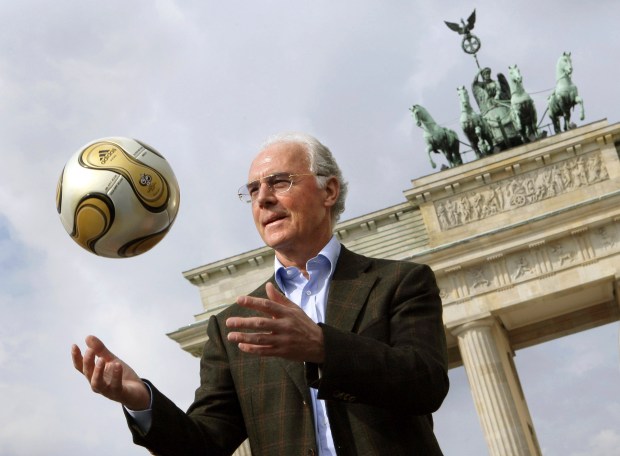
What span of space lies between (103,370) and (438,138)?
3234 centimetres

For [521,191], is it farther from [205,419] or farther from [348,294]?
[205,419]

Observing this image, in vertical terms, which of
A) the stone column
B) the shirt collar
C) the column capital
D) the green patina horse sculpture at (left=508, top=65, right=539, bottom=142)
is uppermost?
the green patina horse sculpture at (left=508, top=65, right=539, bottom=142)

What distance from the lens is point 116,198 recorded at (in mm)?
5148

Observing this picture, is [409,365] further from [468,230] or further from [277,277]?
[468,230]

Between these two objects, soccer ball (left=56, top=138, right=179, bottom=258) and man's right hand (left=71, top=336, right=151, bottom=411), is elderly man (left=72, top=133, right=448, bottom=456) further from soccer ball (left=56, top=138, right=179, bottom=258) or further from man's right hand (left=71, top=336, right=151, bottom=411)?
soccer ball (left=56, top=138, right=179, bottom=258)

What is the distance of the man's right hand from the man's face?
2.86 ft

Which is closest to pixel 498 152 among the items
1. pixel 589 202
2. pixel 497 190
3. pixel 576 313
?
pixel 497 190

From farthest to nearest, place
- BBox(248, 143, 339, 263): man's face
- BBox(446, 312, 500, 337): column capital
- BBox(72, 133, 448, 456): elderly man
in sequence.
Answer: BBox(446, 312, 500, 337): column capital → BBox(248, 143, 339, 263): man's face → BBox(72, 133, 448, 456): elderly man

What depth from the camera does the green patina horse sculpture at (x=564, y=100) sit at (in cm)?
3503

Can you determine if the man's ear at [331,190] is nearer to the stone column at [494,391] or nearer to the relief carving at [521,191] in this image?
the stone column at [494,391]

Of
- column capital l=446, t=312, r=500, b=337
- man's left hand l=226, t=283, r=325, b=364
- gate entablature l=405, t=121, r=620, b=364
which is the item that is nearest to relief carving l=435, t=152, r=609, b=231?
gate entablature l=405, t=121, r=620, b=364

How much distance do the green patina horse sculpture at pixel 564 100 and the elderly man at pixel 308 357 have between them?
31304mm

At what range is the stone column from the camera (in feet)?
101

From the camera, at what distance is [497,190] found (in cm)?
3412
